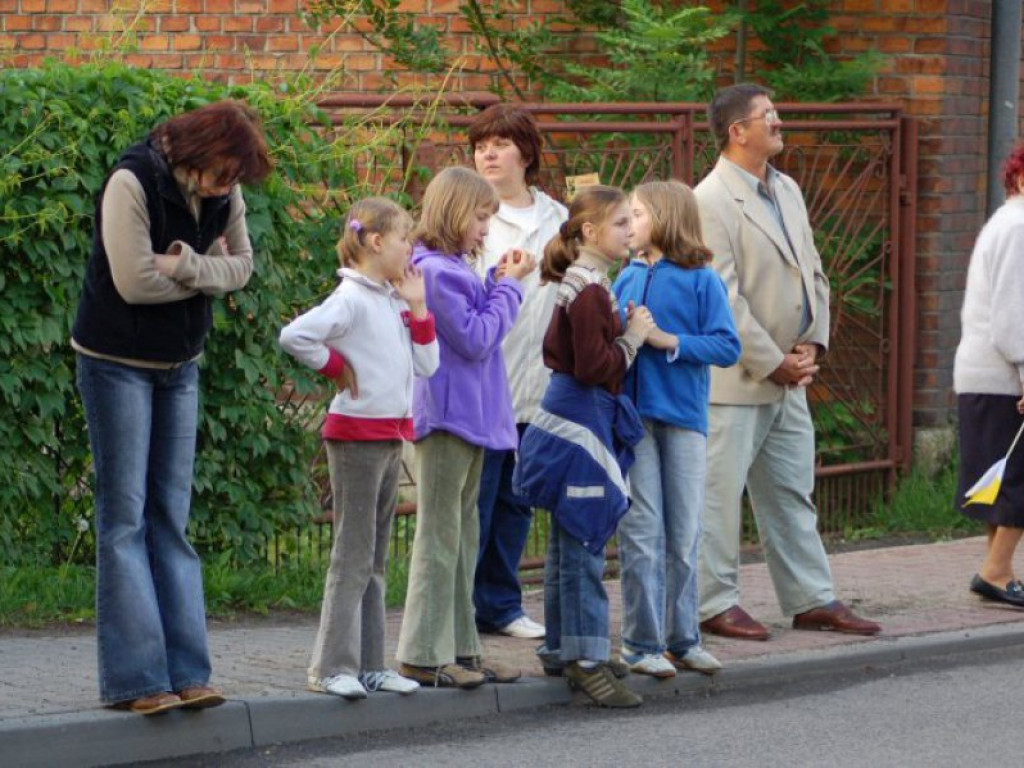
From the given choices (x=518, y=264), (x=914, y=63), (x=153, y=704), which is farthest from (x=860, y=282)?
(x=153, y=704)

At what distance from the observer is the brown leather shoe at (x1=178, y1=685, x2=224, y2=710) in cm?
621

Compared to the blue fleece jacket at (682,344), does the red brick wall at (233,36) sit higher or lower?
higher

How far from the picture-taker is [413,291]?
21.5 feet

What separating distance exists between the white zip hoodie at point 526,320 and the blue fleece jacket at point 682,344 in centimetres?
48

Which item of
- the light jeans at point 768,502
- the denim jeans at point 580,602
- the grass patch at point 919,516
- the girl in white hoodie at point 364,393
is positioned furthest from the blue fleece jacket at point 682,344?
the grass patch at point 919,516

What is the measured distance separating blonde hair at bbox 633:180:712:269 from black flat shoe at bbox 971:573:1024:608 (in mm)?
2530

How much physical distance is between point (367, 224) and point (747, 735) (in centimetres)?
202

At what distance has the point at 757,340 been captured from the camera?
7.93 meters

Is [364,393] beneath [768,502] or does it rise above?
above

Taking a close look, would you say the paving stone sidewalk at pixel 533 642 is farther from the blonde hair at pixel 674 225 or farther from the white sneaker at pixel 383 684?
the blonde hair at pixel 674 225

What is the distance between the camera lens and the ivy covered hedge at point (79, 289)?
783 cm

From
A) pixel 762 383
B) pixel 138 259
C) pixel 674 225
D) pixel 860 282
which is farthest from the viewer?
pixel 860 282

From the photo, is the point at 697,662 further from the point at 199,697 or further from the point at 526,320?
the point at 199,697

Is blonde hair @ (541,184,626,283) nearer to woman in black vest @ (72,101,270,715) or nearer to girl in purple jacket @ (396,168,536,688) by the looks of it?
girl in purple jacket @ (396,168,536,688)
